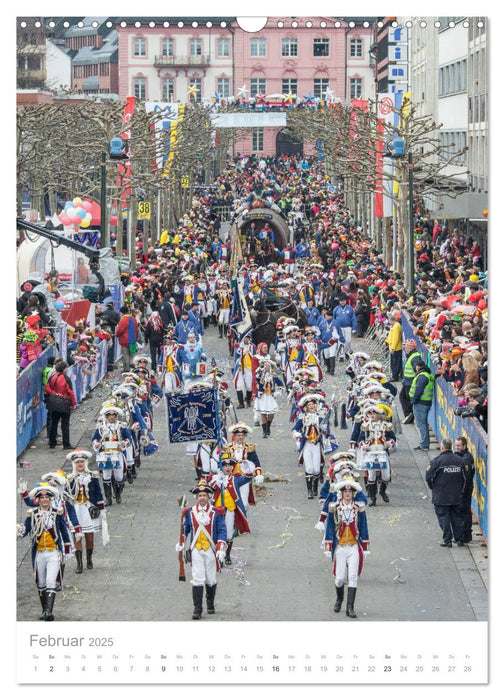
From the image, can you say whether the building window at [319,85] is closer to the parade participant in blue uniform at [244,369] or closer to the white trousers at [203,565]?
the parade participant in blue uniform at [244,369]

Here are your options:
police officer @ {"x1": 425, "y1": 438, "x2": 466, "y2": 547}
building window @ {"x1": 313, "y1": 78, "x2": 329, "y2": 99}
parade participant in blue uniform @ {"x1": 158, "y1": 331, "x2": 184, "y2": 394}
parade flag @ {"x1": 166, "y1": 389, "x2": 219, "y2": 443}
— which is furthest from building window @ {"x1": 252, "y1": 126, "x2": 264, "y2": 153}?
police officer @ {"x1": 425, "y1": 438, "x2": 466, "y2": 547}

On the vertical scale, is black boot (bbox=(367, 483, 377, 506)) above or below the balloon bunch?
below

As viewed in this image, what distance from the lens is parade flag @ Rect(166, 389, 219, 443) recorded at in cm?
1853

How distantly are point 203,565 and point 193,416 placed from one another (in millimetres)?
5230

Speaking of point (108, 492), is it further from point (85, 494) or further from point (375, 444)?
point (375, 444)

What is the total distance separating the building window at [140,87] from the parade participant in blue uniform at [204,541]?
87.1m

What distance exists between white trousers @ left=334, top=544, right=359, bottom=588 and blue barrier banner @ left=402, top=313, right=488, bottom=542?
2421 mm

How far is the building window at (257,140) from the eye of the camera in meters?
117

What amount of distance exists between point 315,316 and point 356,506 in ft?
59.4

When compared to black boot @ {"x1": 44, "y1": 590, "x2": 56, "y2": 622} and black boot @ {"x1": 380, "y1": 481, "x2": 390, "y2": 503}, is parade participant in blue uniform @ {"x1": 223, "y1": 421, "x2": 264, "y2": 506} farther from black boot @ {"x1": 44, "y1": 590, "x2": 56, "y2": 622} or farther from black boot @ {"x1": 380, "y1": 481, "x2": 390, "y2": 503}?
black boot @ {"x1": 44, "y1": 590, "x2": 56, "y2": 622}

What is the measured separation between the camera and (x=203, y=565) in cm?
1350

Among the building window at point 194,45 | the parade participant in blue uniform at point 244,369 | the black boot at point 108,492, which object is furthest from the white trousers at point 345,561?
the parade participant in blue uniform at point 244,369
